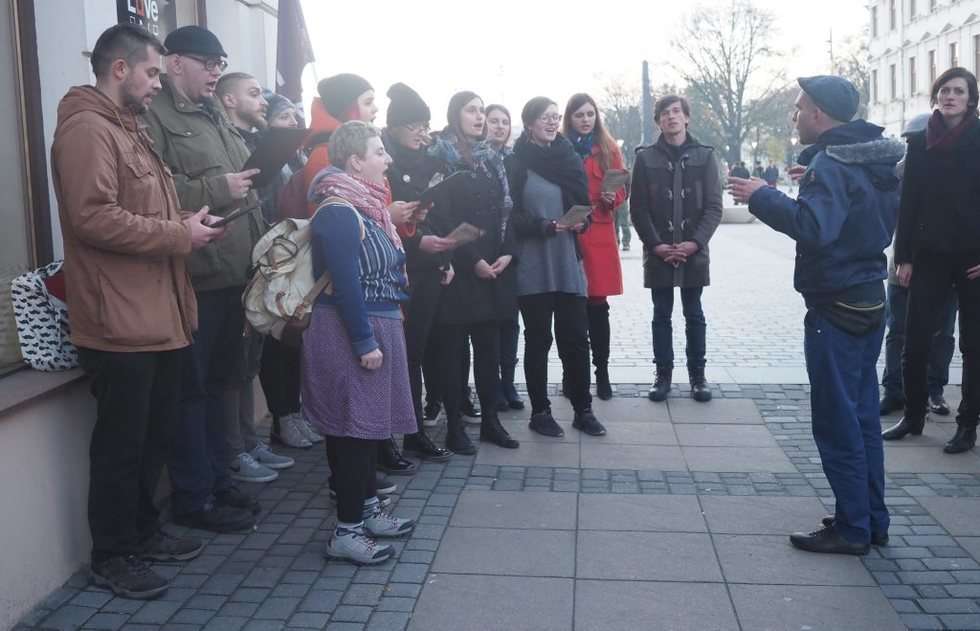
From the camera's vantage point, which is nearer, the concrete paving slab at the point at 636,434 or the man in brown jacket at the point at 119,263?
the man in brown jacket at the point at 119,263

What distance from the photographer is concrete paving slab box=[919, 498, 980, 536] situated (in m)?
5.22

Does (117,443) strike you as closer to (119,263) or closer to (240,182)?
(119,263)

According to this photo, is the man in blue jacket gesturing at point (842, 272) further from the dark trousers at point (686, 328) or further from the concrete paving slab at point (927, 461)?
the dark trousers at point (686, 328)

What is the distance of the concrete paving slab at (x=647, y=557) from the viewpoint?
470 cm

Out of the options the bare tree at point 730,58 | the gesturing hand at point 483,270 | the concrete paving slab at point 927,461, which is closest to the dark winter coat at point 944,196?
the concrete paving slab at point 927,461

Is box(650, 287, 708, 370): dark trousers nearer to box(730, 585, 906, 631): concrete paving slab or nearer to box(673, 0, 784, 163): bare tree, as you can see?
box(730, 585, 906, 631): concrete paving slab

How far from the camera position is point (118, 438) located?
4.48m

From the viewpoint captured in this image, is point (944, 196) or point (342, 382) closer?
point (342, 382)

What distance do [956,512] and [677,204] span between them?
10.7 ft

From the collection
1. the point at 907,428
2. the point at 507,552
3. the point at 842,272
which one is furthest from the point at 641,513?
the point at 907,428

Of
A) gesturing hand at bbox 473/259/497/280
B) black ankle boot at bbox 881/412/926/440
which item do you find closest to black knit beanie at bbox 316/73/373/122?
gesturing hand at bbox 473/259/497/280

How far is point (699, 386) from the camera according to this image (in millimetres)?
8102

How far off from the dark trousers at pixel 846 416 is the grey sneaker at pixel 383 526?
74.2 inches

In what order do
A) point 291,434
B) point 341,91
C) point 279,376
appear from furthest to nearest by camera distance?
point 291,434, point 279,376, point 341,91
